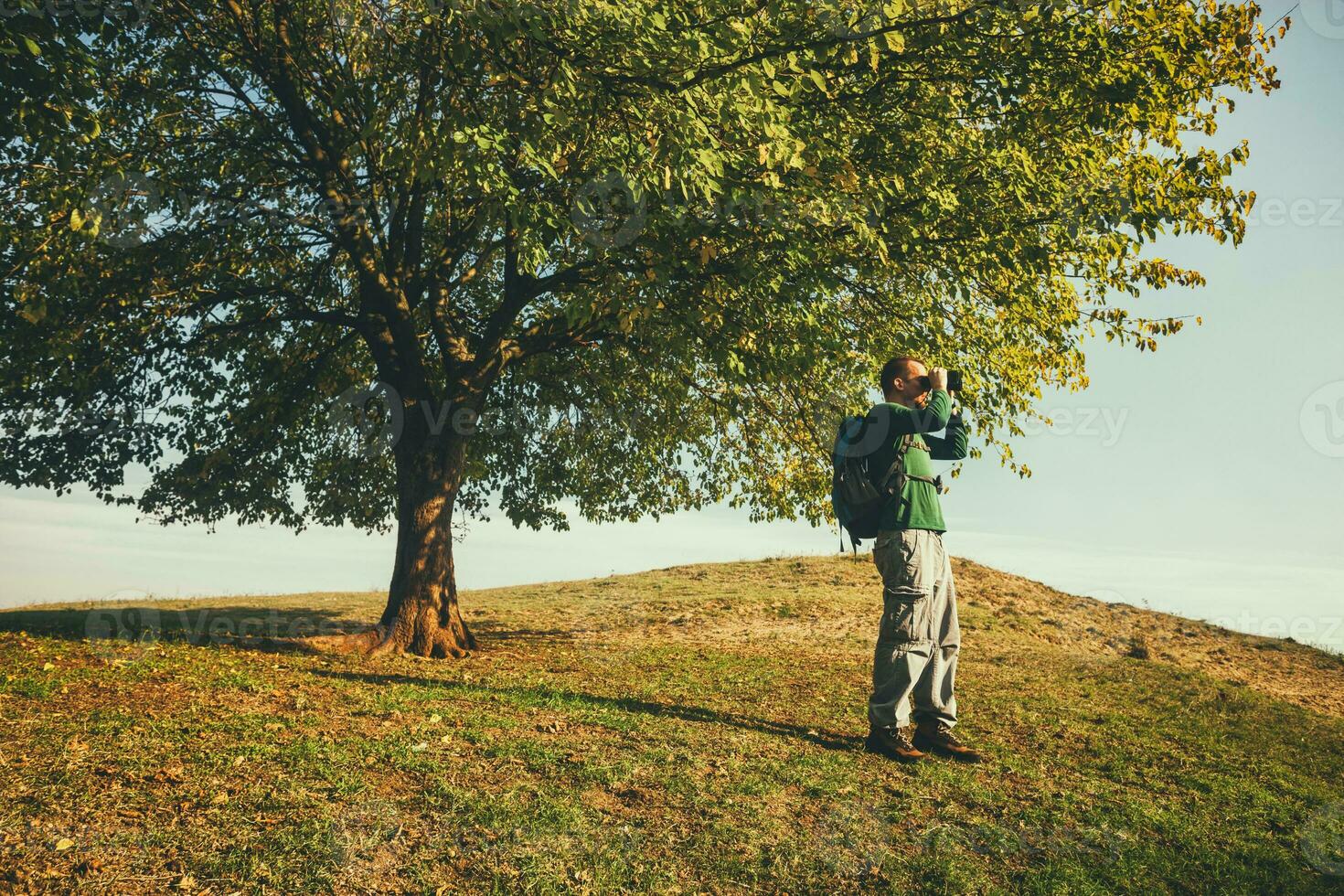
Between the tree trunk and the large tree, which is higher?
the large tree

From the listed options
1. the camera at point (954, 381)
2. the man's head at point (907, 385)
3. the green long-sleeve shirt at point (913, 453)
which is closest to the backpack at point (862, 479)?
the green long-sleeve shirt at point (913, 453)

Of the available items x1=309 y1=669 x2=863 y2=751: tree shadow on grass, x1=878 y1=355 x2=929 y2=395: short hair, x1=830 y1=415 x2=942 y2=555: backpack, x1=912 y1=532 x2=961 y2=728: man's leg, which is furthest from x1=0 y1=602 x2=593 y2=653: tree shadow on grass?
x1=878 y1=355 x2=929 y2=395: short hair

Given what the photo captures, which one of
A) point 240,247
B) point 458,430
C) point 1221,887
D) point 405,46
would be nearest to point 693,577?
point 458,430

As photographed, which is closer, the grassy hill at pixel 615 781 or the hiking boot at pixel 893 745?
the grassy hill at pixel 615 781

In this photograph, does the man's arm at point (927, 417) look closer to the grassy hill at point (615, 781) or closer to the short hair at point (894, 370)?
the short hair at point (894, 370)

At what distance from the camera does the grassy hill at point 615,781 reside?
539cm

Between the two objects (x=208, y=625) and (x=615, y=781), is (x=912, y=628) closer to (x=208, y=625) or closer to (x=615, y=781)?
(x=615, y=781)

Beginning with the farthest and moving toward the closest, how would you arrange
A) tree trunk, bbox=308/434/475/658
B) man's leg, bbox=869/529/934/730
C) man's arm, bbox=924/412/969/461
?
tree trunk, bbox=308/434/475/658, man's arm, bbox=924/412/969/461, man's leg, bbox=869/529/934/730

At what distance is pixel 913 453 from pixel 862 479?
1.68ft

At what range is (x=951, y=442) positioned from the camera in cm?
843

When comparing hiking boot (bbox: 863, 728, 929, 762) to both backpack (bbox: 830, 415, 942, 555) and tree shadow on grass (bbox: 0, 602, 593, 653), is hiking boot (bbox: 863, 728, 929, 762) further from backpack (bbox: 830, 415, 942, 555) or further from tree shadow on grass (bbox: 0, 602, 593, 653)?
tree shadow on grass (bbox: 0, 602, 593, 653)

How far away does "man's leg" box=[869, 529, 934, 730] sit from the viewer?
7602 millimetres

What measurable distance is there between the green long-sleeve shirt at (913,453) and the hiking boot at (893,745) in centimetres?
190

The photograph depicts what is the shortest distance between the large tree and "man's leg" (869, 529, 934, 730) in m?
3.85
